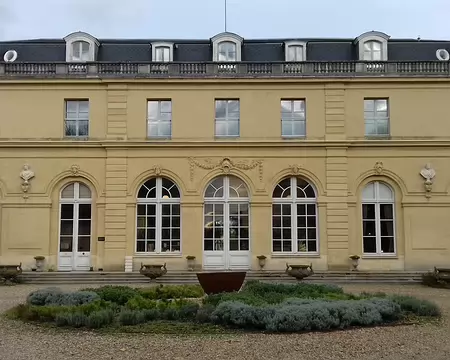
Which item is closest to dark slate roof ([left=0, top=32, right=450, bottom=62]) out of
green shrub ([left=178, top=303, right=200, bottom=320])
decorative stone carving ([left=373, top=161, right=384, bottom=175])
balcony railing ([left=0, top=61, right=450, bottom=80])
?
balcony railing ([left=0, top=61, right=450, bottom=80])

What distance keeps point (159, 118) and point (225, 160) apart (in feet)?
10.1

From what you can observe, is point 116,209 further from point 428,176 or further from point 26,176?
point 428,176

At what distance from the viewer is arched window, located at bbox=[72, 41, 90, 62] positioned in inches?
964

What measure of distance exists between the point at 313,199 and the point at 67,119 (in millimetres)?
9910

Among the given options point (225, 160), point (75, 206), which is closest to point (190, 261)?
point (225, 160)

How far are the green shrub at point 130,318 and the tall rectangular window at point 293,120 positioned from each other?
1372cm

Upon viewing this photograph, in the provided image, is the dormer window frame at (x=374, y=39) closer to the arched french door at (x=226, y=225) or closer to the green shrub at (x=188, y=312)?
the arched french door at (x=226, y=225)

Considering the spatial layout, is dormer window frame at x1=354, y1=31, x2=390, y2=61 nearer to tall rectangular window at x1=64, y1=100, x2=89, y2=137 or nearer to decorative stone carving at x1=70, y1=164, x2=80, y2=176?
tall rectangular window at x1=64, y1=100, x2=89, y2=137

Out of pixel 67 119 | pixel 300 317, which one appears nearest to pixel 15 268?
pixel 67 119

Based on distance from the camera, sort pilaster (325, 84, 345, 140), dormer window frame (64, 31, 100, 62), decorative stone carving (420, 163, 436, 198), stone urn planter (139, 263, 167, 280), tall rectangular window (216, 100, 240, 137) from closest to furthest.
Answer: stone urn planter (139, 263, 167, 280)
decorative stone carving (420, 163, 436, 198)
pilaster (325, 84, 345, 140)
tall rectangular window (216, 100, 240, 137)
dormer window frame (64, 31, 100, 62)

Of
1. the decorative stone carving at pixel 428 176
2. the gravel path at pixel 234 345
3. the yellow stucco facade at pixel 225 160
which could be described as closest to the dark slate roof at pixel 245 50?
the yellow stucco facade at pixel 225 160

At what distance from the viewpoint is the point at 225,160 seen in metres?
23.0

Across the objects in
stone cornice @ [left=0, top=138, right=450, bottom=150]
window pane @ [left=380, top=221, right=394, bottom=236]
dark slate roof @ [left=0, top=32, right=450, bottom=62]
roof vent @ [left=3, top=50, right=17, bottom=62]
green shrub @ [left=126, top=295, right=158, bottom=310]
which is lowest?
green shrub @ [left=126, top=295, right=158, bottom=310]

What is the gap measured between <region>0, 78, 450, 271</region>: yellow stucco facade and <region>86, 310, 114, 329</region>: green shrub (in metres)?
11.8
